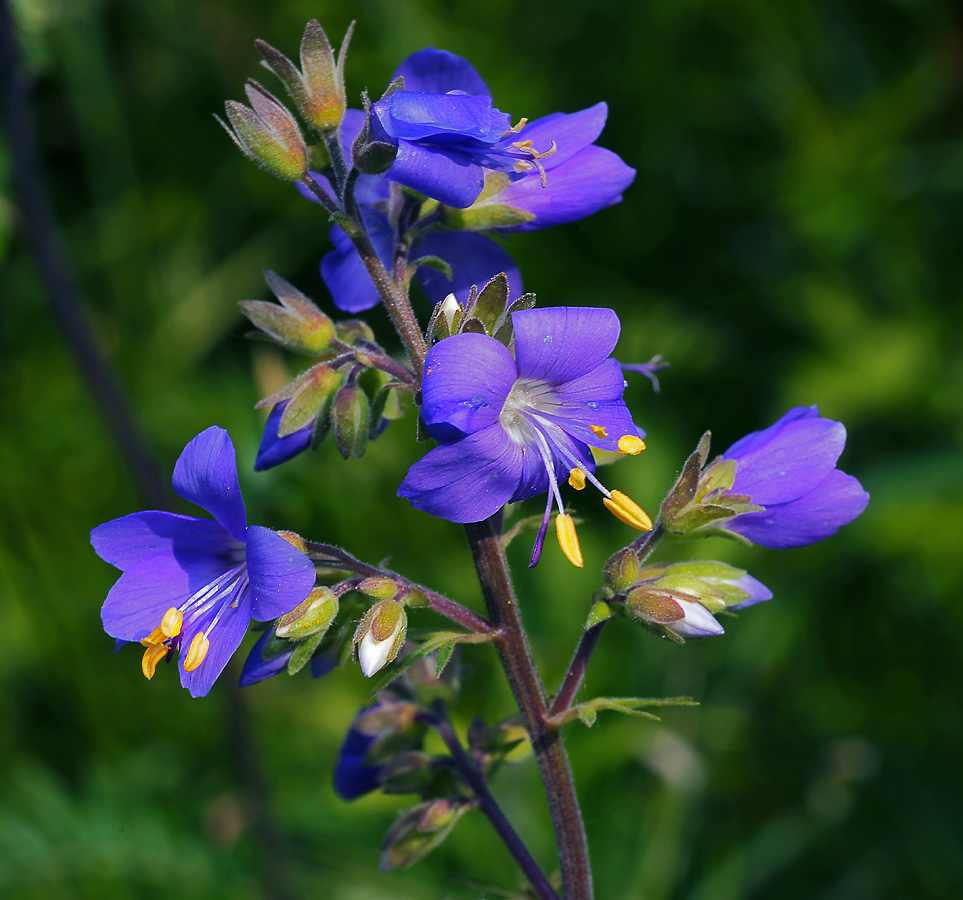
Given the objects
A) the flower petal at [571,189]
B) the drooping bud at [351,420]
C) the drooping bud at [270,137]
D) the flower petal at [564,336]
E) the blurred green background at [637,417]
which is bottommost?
the blurred green background at [637,417]

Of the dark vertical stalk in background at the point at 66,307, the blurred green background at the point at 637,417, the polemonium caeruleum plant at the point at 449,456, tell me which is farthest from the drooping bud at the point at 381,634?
the dark vertical stalk in background at the point at 66,307

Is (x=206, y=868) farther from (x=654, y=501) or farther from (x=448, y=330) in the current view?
(x=448, y=330)

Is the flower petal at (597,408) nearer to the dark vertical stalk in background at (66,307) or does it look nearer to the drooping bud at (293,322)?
the drooping bud at (293,322)

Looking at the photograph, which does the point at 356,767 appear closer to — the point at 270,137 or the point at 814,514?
the point at 814,514

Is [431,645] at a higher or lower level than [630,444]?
lower

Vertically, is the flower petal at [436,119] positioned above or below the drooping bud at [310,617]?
above

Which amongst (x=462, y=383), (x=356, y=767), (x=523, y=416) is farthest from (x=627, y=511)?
(x=356, y=767)

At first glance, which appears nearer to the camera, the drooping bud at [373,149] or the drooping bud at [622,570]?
the drooping bud at [373,149]
